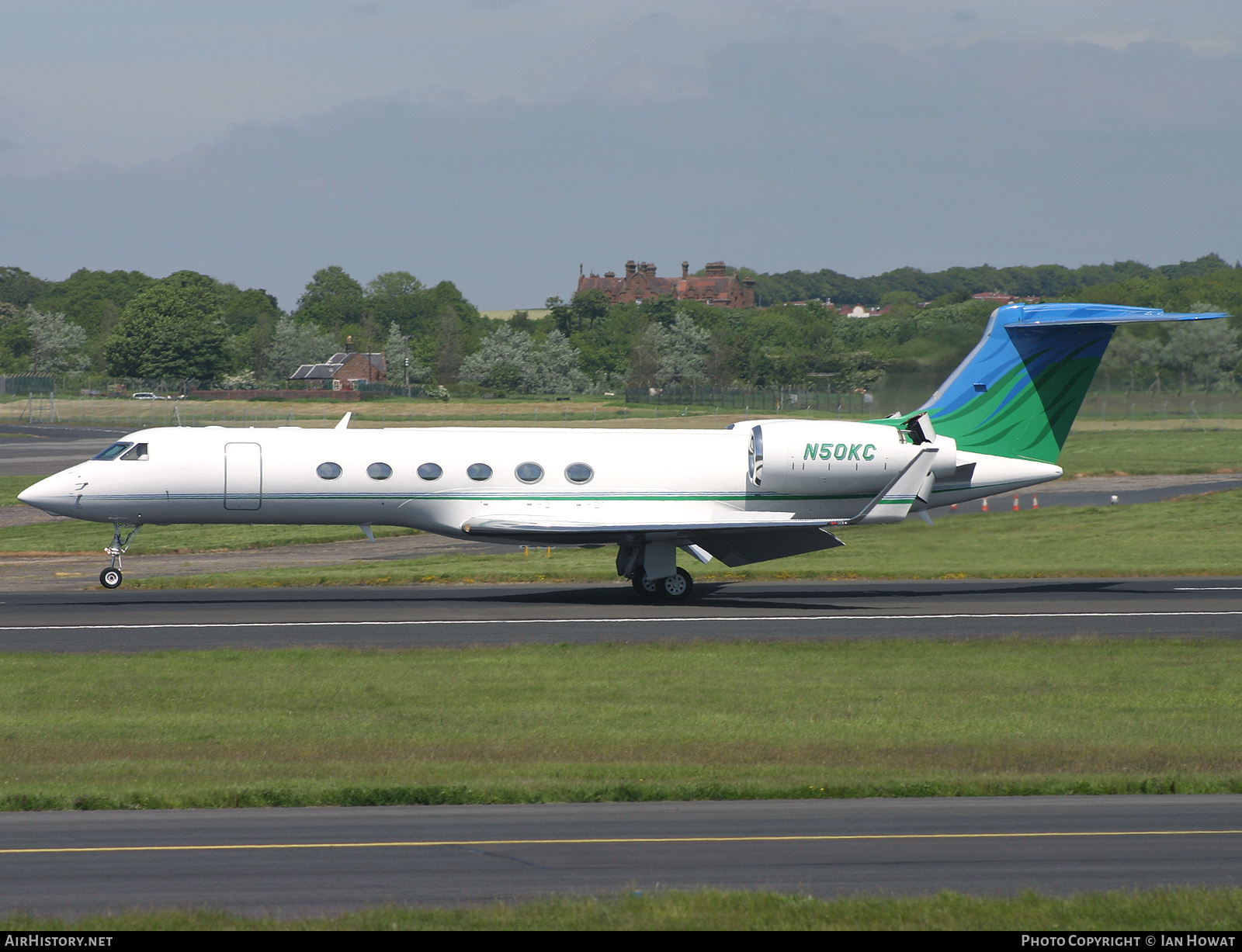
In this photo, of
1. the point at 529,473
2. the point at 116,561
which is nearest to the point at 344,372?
the point at 116,561

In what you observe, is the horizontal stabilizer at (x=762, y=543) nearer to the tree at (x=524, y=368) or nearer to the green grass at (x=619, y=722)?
the green grass at (x=619, y=722)

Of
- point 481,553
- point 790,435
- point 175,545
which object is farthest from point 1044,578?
point 175,545

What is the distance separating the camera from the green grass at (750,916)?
8.02 metres

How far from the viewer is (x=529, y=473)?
25266 millimetres

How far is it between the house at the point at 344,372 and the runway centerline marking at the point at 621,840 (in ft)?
462

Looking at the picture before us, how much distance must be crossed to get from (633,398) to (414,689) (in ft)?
317

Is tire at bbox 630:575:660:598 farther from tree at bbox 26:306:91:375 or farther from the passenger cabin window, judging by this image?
tree at bbox 26:306:91:375

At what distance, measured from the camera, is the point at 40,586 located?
1118 inches

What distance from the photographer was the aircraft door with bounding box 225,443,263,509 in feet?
81.3

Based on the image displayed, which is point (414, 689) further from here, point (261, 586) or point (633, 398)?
point (633, 398)

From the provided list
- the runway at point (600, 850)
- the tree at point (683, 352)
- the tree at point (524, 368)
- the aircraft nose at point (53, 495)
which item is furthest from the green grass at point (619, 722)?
the tree at point (683, 352)

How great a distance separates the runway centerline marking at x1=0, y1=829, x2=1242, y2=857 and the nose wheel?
50.1ft

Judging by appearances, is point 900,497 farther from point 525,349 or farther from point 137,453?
point 525,349

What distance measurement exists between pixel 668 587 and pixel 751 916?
17681mm
